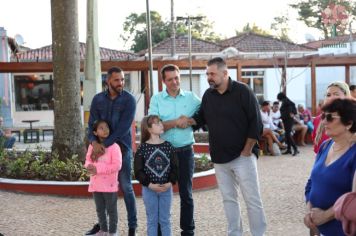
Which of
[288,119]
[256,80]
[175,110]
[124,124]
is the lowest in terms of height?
[288,119]

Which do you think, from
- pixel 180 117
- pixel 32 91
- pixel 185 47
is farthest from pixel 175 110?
pixel 185 47

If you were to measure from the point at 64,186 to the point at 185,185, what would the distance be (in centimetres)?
326

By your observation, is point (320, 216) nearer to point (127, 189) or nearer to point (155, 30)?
→ point (127, 189)

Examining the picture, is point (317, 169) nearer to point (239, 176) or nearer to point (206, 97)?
point (239, 176)

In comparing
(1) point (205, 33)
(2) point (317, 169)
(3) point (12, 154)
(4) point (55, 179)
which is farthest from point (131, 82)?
(1) point (205, 33)

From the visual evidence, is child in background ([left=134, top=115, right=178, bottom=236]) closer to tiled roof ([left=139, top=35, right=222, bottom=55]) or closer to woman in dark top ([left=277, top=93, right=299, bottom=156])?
woman in dark top ([left=277, top=93, right=299, bottom=156])

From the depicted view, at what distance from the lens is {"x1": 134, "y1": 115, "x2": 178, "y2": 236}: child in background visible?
528 centimetres

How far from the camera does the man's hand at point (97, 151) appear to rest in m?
5.73

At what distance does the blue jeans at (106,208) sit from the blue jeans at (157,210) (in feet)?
1.80

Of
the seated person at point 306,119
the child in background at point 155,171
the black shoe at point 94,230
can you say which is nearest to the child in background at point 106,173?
the black shoe at point 94,230

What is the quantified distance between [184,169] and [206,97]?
84 centimetres

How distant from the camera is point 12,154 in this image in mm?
10711

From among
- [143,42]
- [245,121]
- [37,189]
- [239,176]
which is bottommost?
[37,189]

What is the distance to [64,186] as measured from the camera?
828 centimetres
